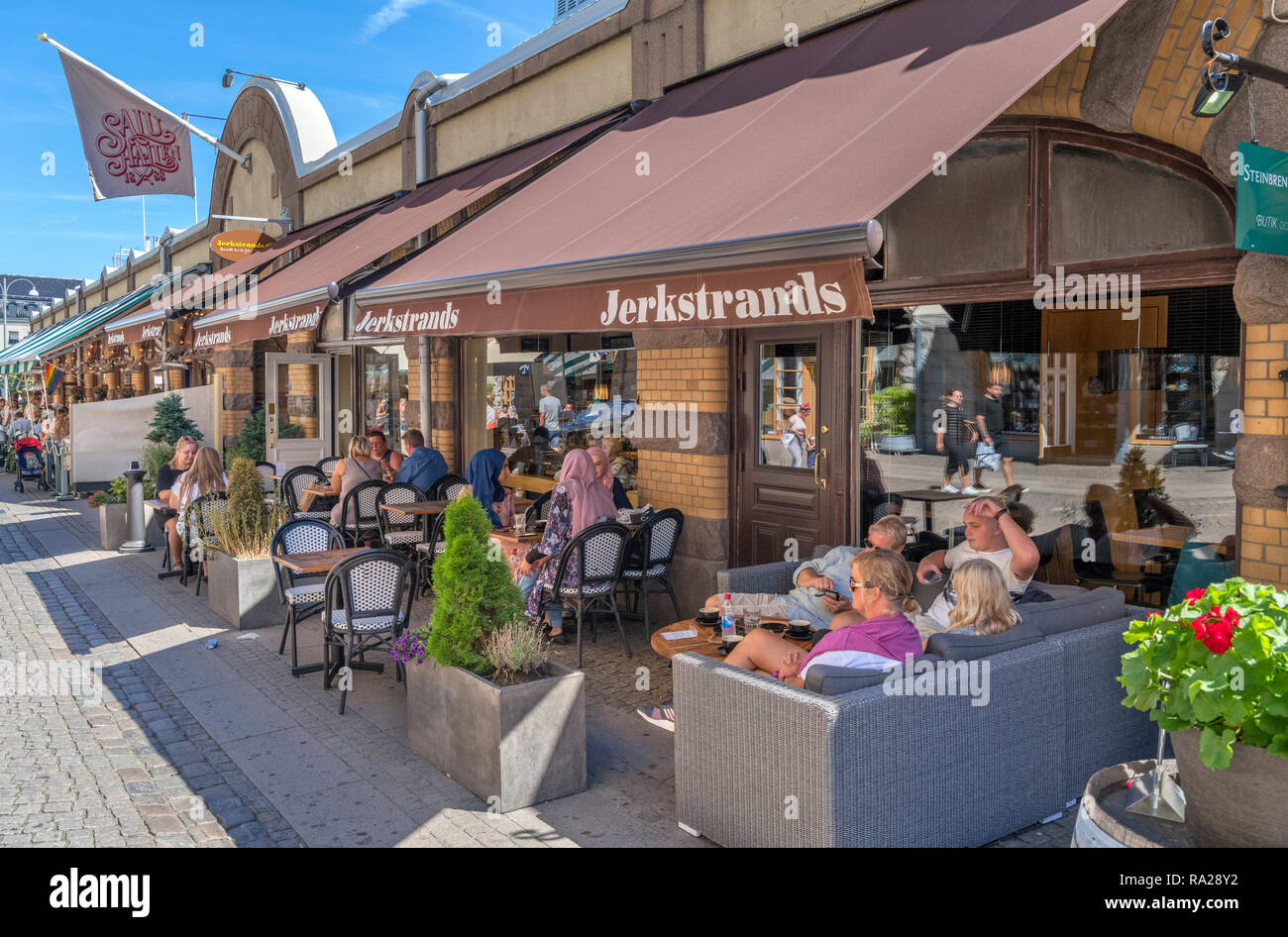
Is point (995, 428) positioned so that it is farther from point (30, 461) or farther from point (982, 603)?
point (30, 461)

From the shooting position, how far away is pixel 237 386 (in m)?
18.5

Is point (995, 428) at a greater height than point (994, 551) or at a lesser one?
greater

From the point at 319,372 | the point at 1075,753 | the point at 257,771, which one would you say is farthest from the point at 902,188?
the point at 319,372

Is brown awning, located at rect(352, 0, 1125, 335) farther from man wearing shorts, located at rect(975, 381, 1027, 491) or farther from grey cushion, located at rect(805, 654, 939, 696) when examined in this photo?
grey cushion, located at rect(805, 654, 939, 696)

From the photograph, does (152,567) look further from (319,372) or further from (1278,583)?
(1278,583)

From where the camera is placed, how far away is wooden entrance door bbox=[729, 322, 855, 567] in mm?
7656

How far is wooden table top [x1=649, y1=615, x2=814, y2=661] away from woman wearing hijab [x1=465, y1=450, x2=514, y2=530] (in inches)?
149

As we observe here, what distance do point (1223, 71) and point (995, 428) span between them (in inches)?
125

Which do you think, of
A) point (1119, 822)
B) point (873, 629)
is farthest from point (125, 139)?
point (1119, 822)

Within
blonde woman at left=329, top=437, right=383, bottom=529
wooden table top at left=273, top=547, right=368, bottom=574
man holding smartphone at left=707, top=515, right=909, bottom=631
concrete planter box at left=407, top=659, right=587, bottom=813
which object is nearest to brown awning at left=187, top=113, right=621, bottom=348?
blonde woman at left=329, top=437, right=383, bottom=529

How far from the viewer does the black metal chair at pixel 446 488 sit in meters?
10.4

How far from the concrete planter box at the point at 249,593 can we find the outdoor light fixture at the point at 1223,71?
751 centimetres

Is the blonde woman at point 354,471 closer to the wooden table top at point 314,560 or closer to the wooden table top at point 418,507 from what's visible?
the wooden table top at point 418,507
